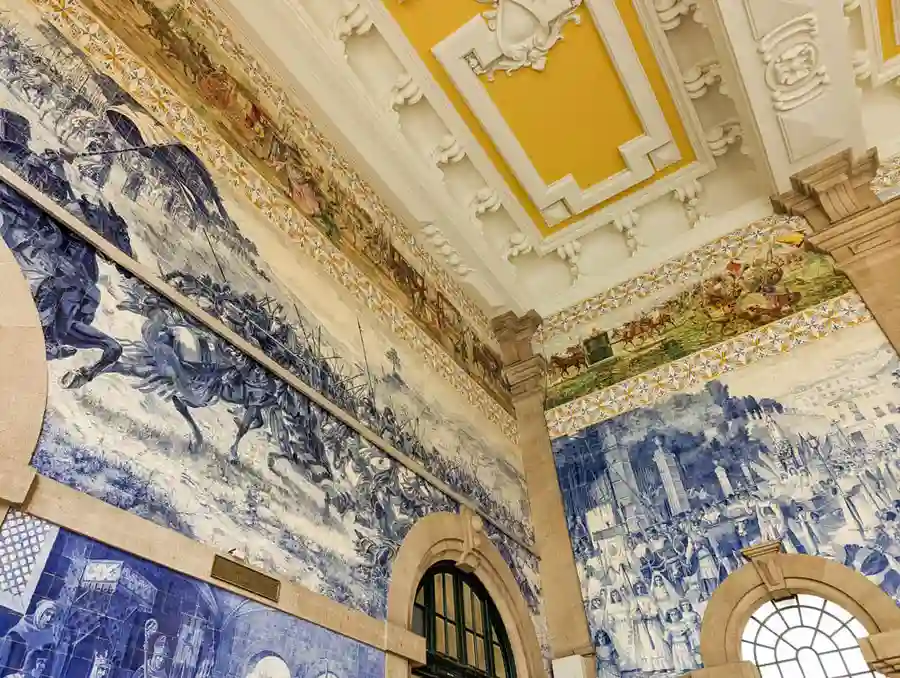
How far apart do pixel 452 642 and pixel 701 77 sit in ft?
21.3

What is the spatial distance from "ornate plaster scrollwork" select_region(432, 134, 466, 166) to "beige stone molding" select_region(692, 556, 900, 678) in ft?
17.3

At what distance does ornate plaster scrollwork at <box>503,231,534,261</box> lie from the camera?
29.5 ft

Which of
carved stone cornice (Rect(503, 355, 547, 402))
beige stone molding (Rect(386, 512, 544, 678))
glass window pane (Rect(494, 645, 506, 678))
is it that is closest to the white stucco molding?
carved stone cornice (Rect(503, 355, 547, 402))

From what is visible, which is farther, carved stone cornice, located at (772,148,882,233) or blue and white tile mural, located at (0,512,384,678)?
carved stone cornice, located at (772,148,882,233)

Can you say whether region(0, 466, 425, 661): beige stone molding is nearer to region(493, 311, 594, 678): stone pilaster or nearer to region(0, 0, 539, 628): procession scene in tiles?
region(0, 0, 539, 628): procession scene in tiles

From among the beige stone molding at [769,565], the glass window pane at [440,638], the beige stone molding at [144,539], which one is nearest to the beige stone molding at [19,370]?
the beige stone molding at [144,539]

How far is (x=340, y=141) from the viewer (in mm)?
7020

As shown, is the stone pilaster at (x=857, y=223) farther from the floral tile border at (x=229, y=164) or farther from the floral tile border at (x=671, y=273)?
the floral tile border at (x=229, y=164)

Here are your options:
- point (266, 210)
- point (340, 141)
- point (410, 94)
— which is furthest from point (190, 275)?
point (410, 94)

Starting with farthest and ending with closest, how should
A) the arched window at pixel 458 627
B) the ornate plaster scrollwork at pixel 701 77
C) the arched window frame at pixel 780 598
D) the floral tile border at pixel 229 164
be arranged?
the ornate plaster scrollwork at pixel 701 77 < the arched window frame at pixel 780 598 < the arched window at pixel 458 627 < the floral tile border at pixel 229 164

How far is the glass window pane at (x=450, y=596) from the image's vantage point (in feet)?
19.0

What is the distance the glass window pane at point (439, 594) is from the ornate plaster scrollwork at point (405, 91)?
4.89 meters

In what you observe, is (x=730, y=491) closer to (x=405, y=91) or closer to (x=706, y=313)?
(x=706, y=313)

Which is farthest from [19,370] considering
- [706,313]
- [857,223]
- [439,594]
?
[857,223]
